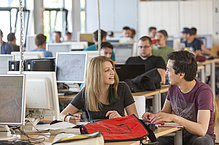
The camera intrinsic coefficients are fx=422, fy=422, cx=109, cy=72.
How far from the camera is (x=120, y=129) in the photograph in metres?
2.49

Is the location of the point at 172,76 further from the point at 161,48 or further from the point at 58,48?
the point at 58,48

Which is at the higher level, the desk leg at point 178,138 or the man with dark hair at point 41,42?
the man with dark hair at point 41,42

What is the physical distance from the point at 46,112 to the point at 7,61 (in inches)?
76.6

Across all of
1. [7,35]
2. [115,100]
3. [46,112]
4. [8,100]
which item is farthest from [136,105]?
[7,35]

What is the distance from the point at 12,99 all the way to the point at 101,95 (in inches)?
36.1

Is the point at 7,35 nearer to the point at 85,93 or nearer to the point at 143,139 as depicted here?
the point at 85,93

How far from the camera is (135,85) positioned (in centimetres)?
463

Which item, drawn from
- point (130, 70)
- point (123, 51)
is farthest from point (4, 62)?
point (123, 51)

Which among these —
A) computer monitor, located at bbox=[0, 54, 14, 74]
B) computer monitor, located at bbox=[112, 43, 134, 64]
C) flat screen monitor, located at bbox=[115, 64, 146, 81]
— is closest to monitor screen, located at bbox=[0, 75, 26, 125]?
computer monitor, located at bbox=[0, 54, 14, 74]

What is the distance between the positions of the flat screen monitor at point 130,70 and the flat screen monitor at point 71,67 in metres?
0.61

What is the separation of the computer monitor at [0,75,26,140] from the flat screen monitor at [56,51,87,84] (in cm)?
206

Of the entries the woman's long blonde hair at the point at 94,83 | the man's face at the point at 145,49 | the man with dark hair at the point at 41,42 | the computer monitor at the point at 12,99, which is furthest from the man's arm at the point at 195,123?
the man with dark hair at the point at 41,42

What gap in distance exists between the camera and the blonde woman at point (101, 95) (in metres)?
3.08

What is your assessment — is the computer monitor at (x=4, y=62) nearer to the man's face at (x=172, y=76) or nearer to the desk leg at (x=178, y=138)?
the man's face at (x=172, y=76)
